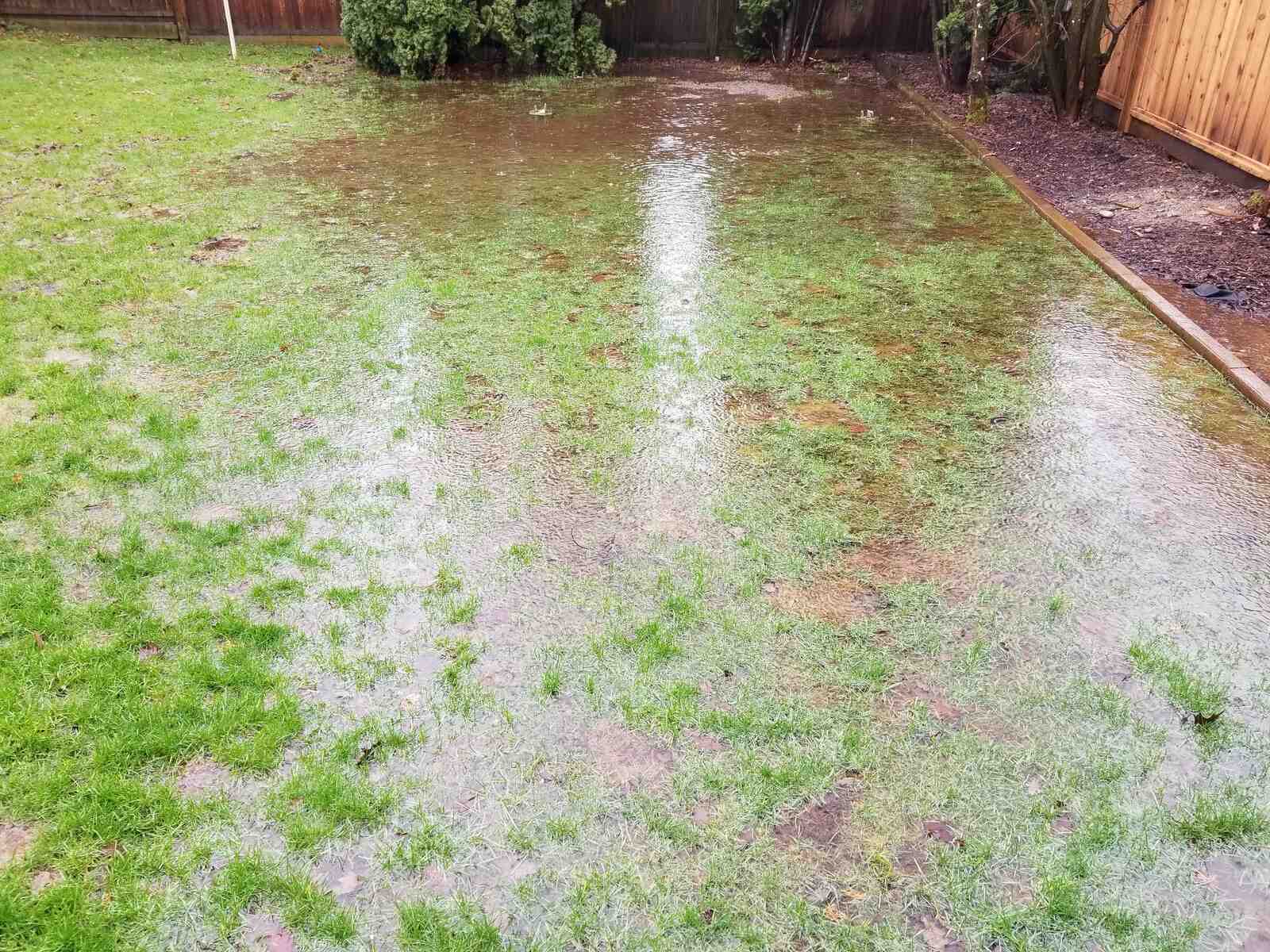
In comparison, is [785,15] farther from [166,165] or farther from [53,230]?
[53,230]

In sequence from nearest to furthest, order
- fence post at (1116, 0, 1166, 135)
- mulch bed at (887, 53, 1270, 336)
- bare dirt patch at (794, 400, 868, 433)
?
bare dirt patch at (794, 400, 868, 433) < mulch bed at (887, 53, 1270, 336) < fence post at (1116, 0, 1166, 135)

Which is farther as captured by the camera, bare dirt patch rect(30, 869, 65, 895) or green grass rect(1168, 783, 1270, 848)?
green grass rect(1168, 783, 1270, 848)

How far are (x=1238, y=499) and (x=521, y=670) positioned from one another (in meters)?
2.81

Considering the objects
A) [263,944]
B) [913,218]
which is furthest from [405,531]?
[913,218]

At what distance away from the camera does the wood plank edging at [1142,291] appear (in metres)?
4.28

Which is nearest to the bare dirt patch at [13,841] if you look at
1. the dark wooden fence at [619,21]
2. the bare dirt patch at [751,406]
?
the bare dirt patch at [751,406]

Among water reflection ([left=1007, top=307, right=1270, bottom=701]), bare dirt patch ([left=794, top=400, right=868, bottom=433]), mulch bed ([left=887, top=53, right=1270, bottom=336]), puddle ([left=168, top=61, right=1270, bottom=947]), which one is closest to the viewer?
puddle ([left=168, top=61, right=1270, bottom=947])

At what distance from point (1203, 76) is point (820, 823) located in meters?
7.70

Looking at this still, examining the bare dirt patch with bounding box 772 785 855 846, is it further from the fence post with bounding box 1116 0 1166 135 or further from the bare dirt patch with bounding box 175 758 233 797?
the fence post with bounding box 1116 0 1166 135

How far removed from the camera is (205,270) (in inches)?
220

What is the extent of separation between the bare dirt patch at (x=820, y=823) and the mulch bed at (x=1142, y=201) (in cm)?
414

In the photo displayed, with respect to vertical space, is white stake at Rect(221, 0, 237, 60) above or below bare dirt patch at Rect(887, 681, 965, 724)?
above

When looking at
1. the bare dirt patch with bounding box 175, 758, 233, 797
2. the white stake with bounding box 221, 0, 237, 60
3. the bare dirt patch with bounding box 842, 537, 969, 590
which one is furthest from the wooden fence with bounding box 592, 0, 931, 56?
the bare dirt patch with bounding box 175, 758, 233, 797

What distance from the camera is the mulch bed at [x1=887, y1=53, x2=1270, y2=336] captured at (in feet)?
18.3
